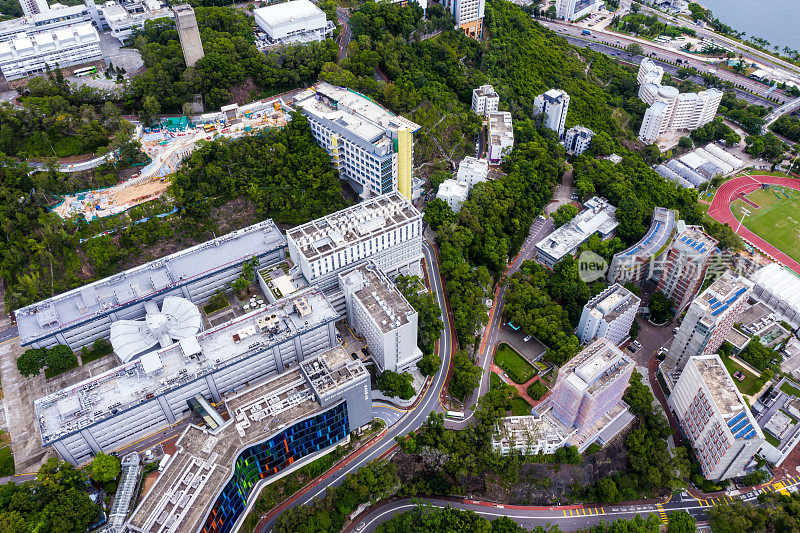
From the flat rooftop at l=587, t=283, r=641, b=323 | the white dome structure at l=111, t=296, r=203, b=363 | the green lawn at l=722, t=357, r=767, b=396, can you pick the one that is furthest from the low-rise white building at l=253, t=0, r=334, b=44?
the green lawn at l=722, t=357, r=767, b=396

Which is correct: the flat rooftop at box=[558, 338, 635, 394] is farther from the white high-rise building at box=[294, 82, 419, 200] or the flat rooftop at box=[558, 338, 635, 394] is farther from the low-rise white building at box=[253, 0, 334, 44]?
the low-rise white building at box=[253, 0, 334, 44]

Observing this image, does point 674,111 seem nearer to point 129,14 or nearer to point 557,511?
point 557,511

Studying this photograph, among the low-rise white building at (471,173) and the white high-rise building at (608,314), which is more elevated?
the low-rise white building at (471,173)

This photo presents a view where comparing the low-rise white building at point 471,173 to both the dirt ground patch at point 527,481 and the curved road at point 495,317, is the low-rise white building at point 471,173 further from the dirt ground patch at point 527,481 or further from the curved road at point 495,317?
the dirt ground patch at point 527,481

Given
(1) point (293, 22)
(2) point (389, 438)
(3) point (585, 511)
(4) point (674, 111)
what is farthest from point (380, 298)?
(4) point (674, 111)

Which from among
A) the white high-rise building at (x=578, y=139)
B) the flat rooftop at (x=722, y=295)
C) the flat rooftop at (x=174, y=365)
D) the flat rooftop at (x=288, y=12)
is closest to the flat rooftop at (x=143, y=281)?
the flat rooftop at (x=174, y=365)
